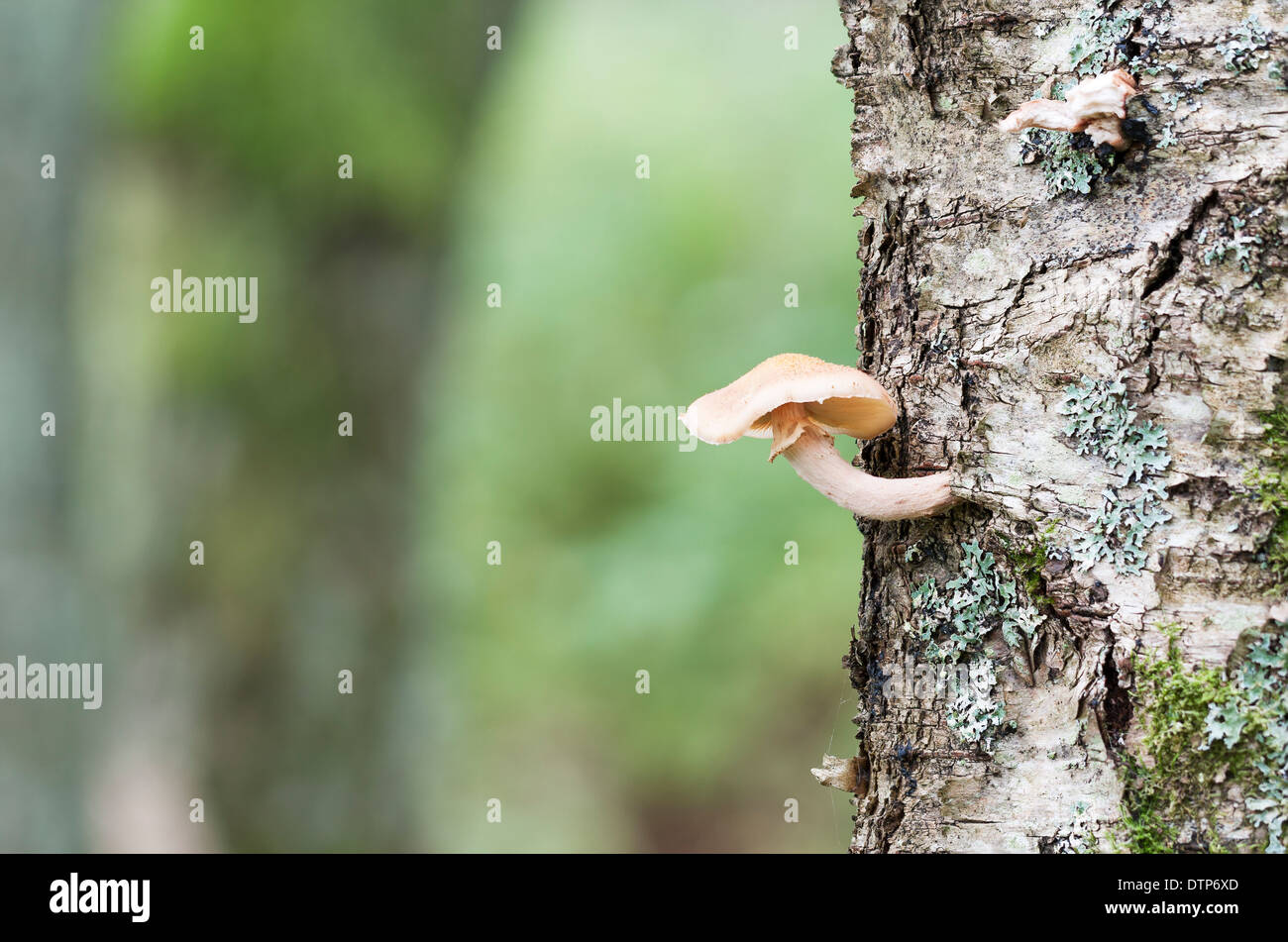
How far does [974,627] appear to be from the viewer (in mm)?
1658

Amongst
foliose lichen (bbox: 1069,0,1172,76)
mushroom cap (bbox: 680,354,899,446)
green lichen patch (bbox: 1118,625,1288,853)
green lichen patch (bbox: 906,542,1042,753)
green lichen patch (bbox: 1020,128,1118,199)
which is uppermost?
foliose lichen (bbox: 1069,0,1172,76)

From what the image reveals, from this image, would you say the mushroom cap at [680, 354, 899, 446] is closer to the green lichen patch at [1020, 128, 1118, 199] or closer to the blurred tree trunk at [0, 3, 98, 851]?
the green lichen patch at [1020, 128, 1118, 199]

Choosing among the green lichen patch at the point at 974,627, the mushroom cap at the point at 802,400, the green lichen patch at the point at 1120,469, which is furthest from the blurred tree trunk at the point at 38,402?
the green lichen patch at the point at 1120,469

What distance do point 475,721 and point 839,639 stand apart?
9.44ft

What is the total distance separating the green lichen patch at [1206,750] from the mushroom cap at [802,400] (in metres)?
0.63

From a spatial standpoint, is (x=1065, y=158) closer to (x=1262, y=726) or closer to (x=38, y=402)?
(x=1262, y=726)

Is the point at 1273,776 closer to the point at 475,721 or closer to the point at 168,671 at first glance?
the point at 168,671

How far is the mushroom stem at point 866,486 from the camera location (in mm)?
1646

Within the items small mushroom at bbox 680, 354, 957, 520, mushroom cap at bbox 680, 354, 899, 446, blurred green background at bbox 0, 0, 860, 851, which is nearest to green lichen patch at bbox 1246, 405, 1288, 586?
small mushroom at bbox 680, 354, 957, 520

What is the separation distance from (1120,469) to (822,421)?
544 mm

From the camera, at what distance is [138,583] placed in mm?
4605

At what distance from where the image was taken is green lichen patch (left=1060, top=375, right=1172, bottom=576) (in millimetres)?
1462
